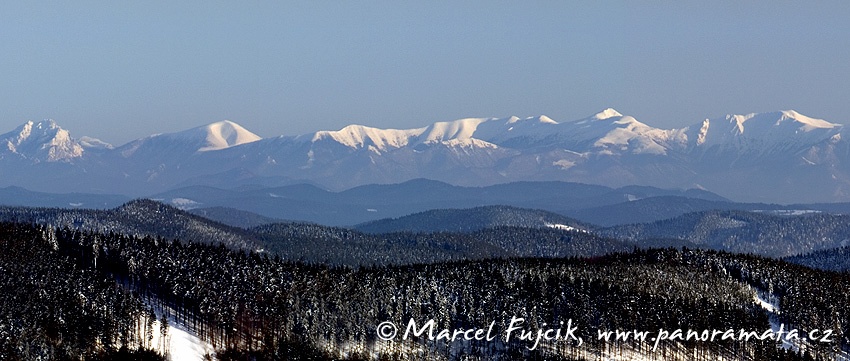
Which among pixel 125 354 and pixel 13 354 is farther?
pixel 125 354

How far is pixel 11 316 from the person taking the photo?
19962 cm

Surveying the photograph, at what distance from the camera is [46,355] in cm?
19112

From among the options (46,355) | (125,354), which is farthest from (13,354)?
(125,354)

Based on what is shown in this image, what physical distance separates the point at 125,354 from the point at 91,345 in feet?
17.8

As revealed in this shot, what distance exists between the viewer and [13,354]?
613ft

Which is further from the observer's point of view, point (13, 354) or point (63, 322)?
point (63, 322)

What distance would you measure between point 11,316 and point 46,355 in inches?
488

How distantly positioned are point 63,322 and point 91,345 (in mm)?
6146

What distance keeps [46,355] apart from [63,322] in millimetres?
8901

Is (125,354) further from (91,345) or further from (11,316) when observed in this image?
(11,316)

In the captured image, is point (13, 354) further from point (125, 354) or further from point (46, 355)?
point (125, 354)

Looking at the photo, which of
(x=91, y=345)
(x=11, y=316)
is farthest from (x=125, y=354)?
(x=11, y=316)
